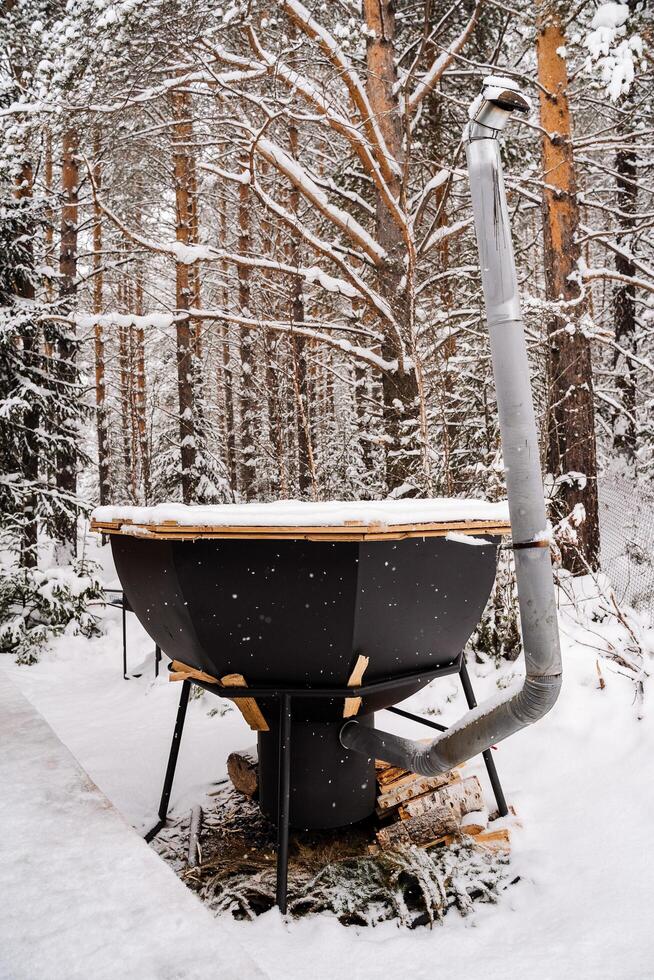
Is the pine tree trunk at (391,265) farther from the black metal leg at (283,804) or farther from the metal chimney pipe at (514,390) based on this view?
the metal chimney pipe at (514,390)

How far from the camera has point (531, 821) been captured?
260cm

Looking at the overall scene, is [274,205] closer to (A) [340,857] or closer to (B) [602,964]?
(A) [340,857]

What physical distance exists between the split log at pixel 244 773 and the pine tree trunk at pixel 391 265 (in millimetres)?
2413

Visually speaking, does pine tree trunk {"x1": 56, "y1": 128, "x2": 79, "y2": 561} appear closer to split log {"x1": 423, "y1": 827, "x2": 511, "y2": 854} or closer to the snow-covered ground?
the snow-covered ground

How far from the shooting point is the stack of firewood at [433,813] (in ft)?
8.14

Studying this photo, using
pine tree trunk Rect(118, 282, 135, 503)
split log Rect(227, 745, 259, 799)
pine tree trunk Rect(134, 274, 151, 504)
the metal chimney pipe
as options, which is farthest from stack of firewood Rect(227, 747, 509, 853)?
pine tree trunk Rect(118, 282, 135, 503)

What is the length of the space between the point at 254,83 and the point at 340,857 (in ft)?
22.1

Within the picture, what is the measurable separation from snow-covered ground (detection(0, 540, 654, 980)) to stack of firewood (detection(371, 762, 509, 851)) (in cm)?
16

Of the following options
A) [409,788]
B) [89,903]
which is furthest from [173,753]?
[89,903]

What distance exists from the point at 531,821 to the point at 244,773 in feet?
3.97

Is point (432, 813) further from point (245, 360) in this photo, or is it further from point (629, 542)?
point (245, 360)

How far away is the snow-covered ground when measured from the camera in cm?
189

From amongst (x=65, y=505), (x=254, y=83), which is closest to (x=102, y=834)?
(x=65, y=505)

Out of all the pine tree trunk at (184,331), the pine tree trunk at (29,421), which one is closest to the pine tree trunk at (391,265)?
the pine tree trunk at (29,421)
